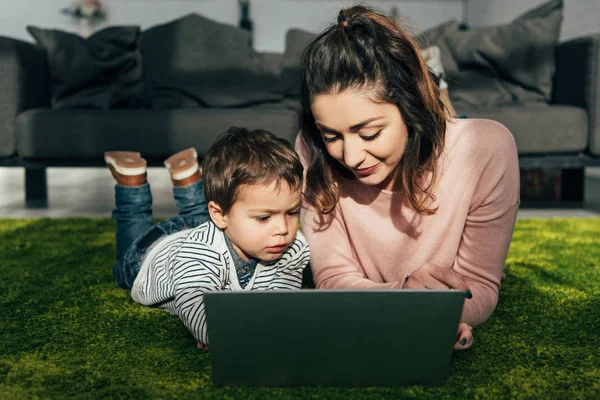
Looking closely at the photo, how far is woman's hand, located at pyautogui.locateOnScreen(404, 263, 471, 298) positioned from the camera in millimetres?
1101

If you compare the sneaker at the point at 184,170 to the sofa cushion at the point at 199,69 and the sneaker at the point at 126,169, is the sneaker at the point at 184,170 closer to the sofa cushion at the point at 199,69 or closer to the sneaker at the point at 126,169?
the sneaker at the point at 126,169

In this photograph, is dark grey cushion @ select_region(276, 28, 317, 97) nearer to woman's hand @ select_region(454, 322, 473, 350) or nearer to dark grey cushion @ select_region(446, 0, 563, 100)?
dark grey cushion @ select_region(446, 0, 563, 100)

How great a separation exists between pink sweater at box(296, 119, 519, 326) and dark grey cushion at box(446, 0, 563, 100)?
6.48 feet

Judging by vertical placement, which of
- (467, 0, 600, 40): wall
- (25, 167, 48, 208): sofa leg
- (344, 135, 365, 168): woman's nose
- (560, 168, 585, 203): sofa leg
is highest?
(467, 0, 600, 40): wall

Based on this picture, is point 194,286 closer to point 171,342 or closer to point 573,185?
point 171,342

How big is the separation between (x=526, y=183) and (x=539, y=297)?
1.97 m

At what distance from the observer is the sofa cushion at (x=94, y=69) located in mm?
2930

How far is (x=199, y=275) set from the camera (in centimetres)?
113

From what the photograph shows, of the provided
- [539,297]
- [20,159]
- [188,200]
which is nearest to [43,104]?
[20,159]

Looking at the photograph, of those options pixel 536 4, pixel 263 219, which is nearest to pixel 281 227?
pixel 263 219

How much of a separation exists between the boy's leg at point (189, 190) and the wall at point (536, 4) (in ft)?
10.3

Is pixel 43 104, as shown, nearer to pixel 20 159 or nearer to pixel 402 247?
pixel 20 159

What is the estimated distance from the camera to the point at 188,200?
67.3 inches

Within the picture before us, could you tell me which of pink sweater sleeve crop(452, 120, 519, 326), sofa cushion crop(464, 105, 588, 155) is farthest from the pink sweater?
sofa cushion crop(464, 105, 588, 155)
